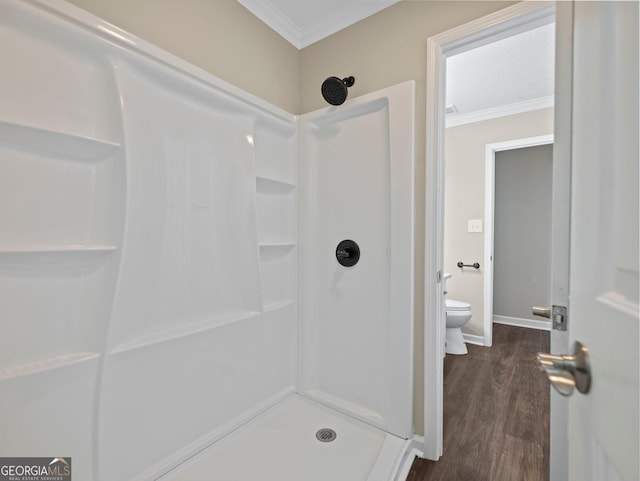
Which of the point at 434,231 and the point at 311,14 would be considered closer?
the point at 434,231

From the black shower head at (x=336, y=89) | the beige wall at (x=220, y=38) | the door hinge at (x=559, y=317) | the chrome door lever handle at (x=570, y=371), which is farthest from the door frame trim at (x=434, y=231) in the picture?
the chrome door lever handle at (x=570, y=371)

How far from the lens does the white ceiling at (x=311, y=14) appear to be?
168 cm

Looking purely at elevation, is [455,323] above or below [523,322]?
above

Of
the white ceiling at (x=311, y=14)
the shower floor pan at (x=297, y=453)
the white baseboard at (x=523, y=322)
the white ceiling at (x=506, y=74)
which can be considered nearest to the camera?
the shower floor pan at (x=297, y=453)

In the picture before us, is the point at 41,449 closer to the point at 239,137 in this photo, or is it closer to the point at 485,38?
the point at 239,137

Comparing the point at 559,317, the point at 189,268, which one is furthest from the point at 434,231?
the point at 189,268

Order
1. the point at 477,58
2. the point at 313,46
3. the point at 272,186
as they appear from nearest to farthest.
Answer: the point at 272,186, the point at 313,46, the point at 477,58

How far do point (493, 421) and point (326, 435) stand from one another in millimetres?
1037

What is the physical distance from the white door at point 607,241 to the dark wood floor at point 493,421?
3.75 feet

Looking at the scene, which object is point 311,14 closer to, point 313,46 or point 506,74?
point 313,46

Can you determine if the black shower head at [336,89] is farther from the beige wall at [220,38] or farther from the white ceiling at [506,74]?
the white ceiling at [506,74]

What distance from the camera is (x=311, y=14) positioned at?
Result: 1788 millimetres

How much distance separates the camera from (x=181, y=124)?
4.33ft

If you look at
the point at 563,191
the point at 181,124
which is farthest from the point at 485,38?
the point at 181,124
